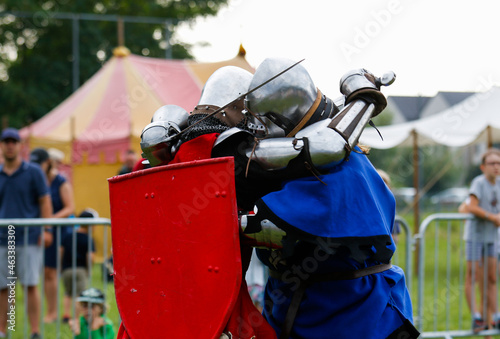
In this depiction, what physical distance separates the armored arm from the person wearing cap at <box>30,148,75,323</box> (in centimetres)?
381

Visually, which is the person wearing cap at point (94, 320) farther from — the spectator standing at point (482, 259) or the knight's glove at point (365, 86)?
the spectator standing at point (482, 259)

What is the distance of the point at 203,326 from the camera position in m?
1.93

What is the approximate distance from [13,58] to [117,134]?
526 inches

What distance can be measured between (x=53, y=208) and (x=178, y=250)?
13.8 feet

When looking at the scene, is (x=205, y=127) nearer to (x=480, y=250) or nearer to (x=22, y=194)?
(x=22, y=194)

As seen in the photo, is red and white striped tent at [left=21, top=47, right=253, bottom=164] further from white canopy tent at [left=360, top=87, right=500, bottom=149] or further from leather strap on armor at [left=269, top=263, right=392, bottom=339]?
leather strap on armor at [left=269, top=263, right=392, bottom=339]

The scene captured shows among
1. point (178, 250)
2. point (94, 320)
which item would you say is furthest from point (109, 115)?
point (178, 250)

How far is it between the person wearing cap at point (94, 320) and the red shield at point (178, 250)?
1980mm

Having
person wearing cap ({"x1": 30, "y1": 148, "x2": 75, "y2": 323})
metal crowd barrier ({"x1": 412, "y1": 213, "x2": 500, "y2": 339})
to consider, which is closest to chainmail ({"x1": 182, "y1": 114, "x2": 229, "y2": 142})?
metal crowd barrier ({"x1": 412, "y1": 213, "x2": 500, "y2": 339})

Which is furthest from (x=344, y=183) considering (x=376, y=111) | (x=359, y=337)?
(x=359, y=337)

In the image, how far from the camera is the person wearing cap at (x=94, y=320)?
400 centimetres

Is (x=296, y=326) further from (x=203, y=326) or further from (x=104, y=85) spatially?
(x=104, y=85)

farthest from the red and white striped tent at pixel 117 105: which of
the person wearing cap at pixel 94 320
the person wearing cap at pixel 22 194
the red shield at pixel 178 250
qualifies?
the red shield at pixel 178 250

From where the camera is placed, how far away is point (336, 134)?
1.91m
